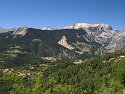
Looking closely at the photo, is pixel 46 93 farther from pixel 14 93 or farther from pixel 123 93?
pixel 123 93

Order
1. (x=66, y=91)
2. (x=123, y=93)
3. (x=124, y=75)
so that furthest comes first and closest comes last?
1. (x=124, y=75)
2. (x=123, y=93)
3. (x=66, y=91)

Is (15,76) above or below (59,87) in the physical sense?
above

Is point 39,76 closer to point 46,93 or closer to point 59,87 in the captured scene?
point 46,93

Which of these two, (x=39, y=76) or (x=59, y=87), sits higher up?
(x=39, y=76)

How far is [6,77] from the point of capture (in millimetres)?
60031

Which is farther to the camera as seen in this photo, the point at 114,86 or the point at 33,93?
the point at 114,86

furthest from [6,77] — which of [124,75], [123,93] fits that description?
[124,75]

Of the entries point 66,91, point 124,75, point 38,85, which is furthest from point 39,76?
point 124,75

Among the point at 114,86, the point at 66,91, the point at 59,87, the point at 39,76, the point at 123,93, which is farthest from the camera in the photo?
the point at 114,86

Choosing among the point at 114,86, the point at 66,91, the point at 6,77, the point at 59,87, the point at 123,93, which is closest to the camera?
the point at 6,77

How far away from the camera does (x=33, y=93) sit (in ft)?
198

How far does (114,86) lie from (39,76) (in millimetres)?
71180

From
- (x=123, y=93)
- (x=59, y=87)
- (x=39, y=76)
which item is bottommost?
(x=123, y=93)

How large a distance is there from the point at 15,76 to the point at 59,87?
25709mm
